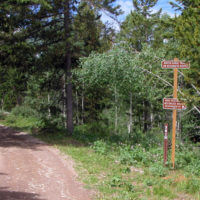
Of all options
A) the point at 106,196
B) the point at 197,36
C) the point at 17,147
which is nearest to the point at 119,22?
the point at 197,36

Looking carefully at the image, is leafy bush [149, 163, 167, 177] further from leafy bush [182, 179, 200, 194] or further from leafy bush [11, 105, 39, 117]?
leafy bush [11, 105, 39, 117]

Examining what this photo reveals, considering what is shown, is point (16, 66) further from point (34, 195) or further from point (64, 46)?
point (34, 195)

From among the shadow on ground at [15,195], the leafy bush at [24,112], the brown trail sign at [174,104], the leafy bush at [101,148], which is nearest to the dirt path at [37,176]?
the shadow on ground at [15,195]

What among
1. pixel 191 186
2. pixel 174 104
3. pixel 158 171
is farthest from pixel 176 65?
pixel 191 186

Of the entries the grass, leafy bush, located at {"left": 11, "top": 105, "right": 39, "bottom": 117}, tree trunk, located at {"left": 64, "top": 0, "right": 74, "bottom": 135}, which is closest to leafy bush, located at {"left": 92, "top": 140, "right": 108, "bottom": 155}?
the grass

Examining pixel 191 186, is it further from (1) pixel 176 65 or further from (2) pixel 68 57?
(2) pixel 68 57

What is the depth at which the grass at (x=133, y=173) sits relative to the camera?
6.47 m

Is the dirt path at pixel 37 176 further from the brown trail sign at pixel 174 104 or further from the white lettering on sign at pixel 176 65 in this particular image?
the white lettering on sign at pixel 176 65

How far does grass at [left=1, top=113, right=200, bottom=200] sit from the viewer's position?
6468 mm

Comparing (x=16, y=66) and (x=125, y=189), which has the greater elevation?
Answer: (x=16, y=66)

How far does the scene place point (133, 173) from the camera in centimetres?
844

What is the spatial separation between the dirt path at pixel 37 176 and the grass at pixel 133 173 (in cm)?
47

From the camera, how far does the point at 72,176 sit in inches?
308

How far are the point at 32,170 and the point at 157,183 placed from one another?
3862 mm
